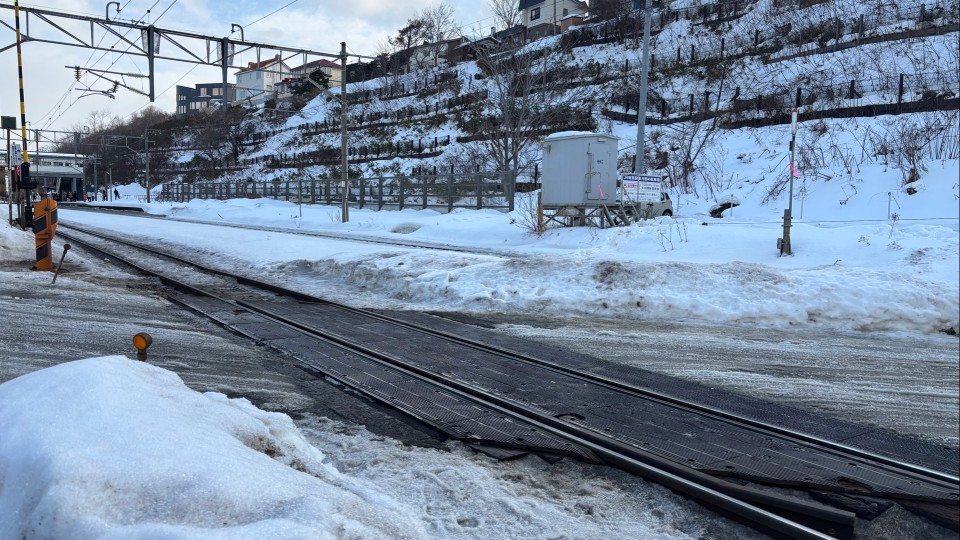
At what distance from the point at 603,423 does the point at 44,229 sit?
12225mm

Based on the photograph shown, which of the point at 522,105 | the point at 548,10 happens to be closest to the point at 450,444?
the point at 522,105


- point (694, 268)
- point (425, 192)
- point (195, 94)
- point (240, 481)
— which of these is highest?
point (195, 94)

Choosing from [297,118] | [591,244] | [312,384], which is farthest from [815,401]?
[297,118]

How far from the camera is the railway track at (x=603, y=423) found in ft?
12.0

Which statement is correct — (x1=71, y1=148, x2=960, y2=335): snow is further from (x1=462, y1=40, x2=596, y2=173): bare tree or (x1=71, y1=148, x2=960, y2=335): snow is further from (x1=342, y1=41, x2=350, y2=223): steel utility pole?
(x1=462, y1=40, x2=596, y2=173): bare tree

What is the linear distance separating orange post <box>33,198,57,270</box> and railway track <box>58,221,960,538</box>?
20.7 feet

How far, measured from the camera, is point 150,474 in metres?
2.78

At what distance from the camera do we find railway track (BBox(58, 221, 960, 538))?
3.66 metres

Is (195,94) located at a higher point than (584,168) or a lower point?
higher

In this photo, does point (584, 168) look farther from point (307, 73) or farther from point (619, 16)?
point (619, 16)

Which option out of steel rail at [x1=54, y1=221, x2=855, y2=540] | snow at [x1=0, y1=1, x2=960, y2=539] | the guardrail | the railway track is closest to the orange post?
snow at [x1=0, y1=1, x2=960, y2=539]

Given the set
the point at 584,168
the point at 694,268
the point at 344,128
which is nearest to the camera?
the point at 694,268

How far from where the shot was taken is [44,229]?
42.3 feet

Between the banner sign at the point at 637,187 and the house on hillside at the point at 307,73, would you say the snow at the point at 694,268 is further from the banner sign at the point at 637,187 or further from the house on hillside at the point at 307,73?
the house on hillside at the point at 307,73
